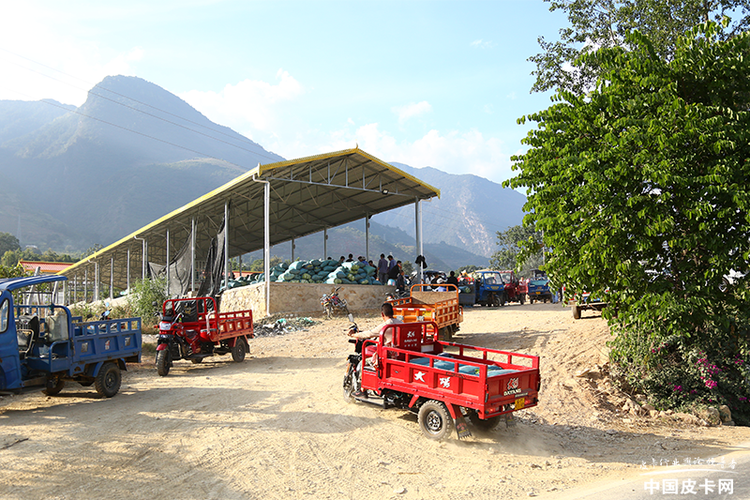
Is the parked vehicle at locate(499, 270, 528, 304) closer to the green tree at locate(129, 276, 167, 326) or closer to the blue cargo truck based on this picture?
the green tree at locate(129, 276, 167, 326)

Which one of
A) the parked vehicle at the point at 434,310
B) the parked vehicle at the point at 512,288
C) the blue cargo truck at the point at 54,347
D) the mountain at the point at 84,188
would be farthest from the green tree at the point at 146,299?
the mountain at the point at 84,188

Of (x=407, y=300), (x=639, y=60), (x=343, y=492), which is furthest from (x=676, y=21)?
(x=343, y=492)

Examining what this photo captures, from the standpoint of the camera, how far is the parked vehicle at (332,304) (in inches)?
781

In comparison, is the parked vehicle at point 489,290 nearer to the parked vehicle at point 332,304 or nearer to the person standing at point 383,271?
the person standing at point 383,271

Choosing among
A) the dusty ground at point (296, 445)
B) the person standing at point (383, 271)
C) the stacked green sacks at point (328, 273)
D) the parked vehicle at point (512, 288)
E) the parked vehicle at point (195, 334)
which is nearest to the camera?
the dusty ground at point (296, 445)

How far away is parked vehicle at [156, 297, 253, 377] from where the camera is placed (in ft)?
34.4

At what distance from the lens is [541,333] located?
44.1ft

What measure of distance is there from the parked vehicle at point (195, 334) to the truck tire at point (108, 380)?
1.76m

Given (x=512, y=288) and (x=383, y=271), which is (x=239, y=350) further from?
(x=512, y=288)

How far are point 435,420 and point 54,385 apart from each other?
5.69 m

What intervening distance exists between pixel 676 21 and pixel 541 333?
8.94 meters

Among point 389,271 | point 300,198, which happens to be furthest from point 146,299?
point 389,271

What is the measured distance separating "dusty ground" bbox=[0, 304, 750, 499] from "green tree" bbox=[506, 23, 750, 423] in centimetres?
150

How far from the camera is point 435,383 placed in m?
6.22
